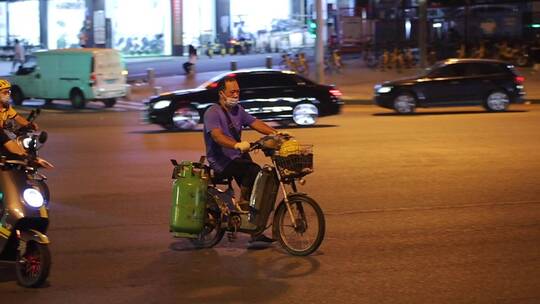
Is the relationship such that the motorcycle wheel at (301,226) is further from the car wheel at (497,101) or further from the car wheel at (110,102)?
the car wheel at (110,102)

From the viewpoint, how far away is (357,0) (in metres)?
58.1

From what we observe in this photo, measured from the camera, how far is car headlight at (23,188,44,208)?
21.3ft

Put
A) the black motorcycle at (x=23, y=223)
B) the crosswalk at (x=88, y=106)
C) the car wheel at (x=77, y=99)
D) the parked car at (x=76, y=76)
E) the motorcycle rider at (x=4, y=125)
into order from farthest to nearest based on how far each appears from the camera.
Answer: the crosswalk at (x=88, y=106)
the car wheel at (x=77, y=99)
the parked car at (x=76, y=76)
the motorcycle rider at (x=4, y=125)
the black motorcycle at (x=23, y=223)

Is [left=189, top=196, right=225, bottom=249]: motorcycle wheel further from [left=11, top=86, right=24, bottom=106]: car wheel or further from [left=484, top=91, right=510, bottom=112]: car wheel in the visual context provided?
[left=11, top=86, right=24, bottom=106]: car wheel

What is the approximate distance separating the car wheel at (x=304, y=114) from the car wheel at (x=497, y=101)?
239 inches

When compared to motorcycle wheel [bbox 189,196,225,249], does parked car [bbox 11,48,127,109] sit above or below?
above

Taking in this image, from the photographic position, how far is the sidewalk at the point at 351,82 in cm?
2901

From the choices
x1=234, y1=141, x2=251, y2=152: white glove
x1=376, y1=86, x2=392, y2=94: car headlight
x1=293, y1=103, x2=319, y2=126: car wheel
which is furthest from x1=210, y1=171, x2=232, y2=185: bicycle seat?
x1=376, y1=86, x2=392, y2=94: car headlight

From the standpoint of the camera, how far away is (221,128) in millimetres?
7629

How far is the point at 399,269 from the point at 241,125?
6.82ft

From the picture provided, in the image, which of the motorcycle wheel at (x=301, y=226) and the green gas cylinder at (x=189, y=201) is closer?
the motorcycle wheel at (x=301, y=226)

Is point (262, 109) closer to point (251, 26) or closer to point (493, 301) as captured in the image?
point (493, 301)

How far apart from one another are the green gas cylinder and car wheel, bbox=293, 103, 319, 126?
12.3 metres

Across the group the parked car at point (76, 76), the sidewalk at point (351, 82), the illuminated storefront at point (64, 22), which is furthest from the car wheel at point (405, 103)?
the illuminated storefront at point (64, 22)
